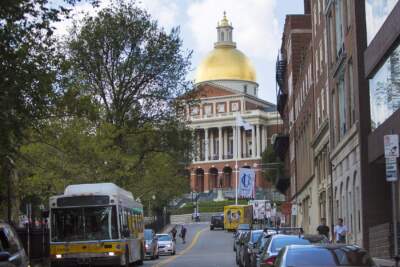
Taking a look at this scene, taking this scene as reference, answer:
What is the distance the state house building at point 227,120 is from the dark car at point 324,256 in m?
130

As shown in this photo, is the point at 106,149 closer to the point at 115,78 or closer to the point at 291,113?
the point at 115,78

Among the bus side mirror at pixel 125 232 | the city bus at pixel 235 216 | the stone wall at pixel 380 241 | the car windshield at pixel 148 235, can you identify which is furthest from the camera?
the city bus at pixel 235 216

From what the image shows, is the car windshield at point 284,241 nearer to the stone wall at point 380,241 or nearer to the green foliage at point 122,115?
the stone wall at point 380,241

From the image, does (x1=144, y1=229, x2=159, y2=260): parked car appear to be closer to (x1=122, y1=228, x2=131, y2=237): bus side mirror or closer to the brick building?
the brick building

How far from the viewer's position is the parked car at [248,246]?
27.5 m

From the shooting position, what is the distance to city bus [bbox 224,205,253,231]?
90.1 meters

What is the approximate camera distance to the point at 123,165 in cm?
4634

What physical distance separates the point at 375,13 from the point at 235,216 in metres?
61.7

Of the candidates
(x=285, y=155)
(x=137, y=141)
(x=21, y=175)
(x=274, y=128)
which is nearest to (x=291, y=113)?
(x=285, y=155)

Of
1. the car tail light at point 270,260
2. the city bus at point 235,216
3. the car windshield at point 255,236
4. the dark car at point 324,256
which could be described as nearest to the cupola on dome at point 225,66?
the city bus at point 235,216

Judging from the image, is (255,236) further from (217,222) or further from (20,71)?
(217,222)

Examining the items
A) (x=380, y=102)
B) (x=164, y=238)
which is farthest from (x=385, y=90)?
(x=164, y=238)

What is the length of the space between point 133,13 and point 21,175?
1233cm

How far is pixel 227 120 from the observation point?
151 m
